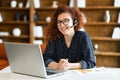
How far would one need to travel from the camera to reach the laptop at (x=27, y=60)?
1.55 m

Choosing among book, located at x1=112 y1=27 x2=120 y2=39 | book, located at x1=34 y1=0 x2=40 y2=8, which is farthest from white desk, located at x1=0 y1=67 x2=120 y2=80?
book, located at x1=34 y1=0 x2=40 y2=8

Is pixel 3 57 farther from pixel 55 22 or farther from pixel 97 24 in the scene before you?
pixel 55 22

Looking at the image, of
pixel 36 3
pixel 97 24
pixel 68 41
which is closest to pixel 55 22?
pixel 68 41

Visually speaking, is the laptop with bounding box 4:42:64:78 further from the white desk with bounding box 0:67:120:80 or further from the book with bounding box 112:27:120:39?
the book with bounding box 112:27:120:39

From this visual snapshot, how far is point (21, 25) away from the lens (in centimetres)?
522

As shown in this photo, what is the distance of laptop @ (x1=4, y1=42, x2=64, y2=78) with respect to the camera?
1.55 metres

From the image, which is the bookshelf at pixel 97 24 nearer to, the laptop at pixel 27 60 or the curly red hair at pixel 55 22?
the curly red hair at pixel 55 22

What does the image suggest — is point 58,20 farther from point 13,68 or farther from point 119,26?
point 119,26

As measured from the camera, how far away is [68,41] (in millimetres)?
2117

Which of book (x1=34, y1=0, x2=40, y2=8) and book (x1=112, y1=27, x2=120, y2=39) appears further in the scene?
book (x1=34, y1=0, x2=40, y2=8)

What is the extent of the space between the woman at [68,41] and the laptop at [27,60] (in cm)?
31

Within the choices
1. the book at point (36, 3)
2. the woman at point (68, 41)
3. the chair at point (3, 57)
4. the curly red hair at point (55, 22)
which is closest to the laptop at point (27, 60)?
the woman at point (68, 41)

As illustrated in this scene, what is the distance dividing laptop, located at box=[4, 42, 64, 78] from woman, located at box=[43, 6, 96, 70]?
308mm

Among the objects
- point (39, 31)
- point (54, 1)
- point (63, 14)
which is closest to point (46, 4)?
point (54, 1)
